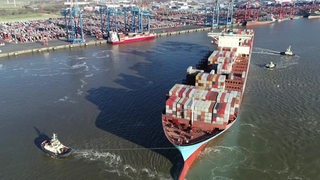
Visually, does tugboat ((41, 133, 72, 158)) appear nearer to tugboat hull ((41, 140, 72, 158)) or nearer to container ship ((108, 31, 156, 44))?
tugboat hull ((41, 140, 72, 158))

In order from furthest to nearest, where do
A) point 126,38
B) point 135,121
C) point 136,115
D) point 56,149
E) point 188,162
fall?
point 126,38
point 136,115
point 135,121
point 56,149
point 188,162

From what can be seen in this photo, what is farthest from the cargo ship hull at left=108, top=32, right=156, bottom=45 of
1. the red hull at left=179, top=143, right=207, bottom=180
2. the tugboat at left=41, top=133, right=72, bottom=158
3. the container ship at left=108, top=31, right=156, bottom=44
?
the red hull at left=179, top=143, right=207, bottom=180

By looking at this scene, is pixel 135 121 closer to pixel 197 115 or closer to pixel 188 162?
pixel 197 115

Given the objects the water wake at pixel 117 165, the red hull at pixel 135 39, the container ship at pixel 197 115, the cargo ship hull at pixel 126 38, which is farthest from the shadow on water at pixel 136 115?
the red hull at pixel 135 39

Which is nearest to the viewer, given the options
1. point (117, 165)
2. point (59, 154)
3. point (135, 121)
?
point (117, 165)

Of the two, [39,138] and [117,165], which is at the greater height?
[39,138]

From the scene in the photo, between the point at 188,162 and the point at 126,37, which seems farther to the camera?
the point at 126,37

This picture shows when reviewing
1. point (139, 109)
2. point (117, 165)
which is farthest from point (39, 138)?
point (139, 109)
